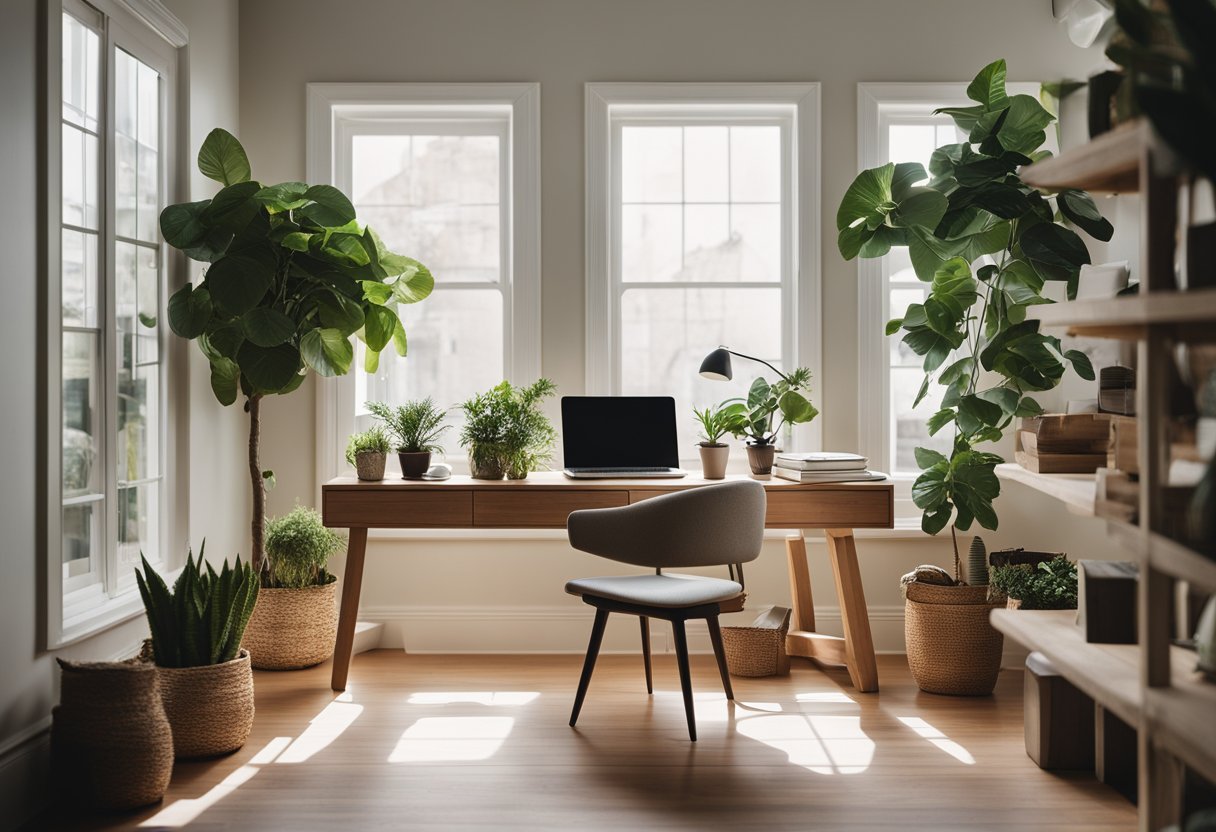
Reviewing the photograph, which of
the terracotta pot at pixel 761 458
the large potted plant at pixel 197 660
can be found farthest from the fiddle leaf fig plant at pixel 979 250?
the large potted plant at pixel 197 660

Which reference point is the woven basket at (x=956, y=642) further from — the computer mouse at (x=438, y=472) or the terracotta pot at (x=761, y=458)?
the computer mouse at (x=438, y=472)

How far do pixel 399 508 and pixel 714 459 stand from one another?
4.08 feet

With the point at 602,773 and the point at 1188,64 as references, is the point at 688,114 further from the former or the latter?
the point at 1188,64

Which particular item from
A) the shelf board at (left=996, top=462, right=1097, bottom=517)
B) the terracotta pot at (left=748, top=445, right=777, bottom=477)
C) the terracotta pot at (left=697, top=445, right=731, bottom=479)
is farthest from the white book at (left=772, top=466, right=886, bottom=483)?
the shelf board at (left=996, top=462, right=1097, bottom=517)

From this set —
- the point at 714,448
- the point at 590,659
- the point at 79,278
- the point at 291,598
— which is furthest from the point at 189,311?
the point at 714,448

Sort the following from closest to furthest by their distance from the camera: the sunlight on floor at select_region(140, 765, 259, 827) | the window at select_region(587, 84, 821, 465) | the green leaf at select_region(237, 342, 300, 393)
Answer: the sunlight on floor at select_region(140, 765, 259, 827)
the green leaf at select_region(237, 342, 300, 393)
the window at select_region(587, 84, 821, 465)

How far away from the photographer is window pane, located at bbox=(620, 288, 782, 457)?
14.8 ft

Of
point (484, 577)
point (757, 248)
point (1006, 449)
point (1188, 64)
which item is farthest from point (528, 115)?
point (1188, 64)

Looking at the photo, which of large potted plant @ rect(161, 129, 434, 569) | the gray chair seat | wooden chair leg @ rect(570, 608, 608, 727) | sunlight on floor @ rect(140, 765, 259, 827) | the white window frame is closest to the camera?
sunlight on floor @ rect(140, 765, 259, 827)

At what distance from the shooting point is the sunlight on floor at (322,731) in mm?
3092

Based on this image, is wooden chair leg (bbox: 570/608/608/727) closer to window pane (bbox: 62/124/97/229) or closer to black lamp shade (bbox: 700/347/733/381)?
black lamp shade (bbox: 700/347/733/381)

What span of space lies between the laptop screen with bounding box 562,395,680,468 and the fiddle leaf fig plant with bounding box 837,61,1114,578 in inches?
38.5

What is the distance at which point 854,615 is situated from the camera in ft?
12.4

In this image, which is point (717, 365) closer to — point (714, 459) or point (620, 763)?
point (714, 459)
